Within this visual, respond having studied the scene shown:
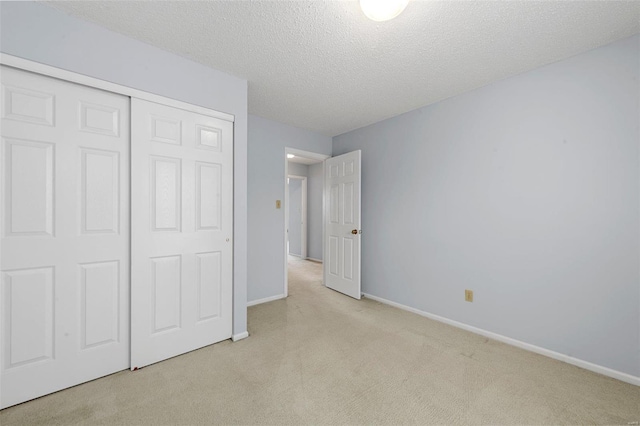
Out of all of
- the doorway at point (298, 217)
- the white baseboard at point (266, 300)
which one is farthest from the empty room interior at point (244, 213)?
the doorway at point (298, 217)

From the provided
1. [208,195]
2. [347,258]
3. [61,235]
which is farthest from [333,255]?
[61,235]

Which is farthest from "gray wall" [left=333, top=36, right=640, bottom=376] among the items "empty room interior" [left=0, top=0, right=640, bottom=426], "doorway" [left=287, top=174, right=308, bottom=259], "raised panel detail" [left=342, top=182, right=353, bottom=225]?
"doorway" [left=287, top=174, right=308, bottom=259]

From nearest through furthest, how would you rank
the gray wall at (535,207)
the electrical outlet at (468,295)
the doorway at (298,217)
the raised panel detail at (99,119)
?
the raised panel detail at (99,119), the gray wall at (535,207), the electrical outlet at (468,295), the doorway at (298,217)

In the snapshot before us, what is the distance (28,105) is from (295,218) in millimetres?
5851

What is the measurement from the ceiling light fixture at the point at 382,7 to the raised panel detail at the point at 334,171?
8.17 feet

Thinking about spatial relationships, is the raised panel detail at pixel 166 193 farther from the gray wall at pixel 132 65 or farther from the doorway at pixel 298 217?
the doorway at pixel 298 217

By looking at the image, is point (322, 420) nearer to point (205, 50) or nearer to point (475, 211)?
point (475, 211)

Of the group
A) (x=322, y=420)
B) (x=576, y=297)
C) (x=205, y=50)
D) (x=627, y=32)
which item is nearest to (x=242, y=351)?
(x=322, y=420)

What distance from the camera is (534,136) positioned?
2.25 metres

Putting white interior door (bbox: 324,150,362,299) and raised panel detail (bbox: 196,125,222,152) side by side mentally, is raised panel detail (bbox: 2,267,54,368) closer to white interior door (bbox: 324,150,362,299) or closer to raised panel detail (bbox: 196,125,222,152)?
raised panel detail (bbox: 196,125,222,152)

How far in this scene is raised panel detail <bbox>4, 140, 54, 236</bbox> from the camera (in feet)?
5.03

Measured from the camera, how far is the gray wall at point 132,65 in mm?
1556

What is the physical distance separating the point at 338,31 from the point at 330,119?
170 centimetres

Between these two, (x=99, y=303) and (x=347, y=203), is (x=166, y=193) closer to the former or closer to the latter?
(x=99, y=303)
